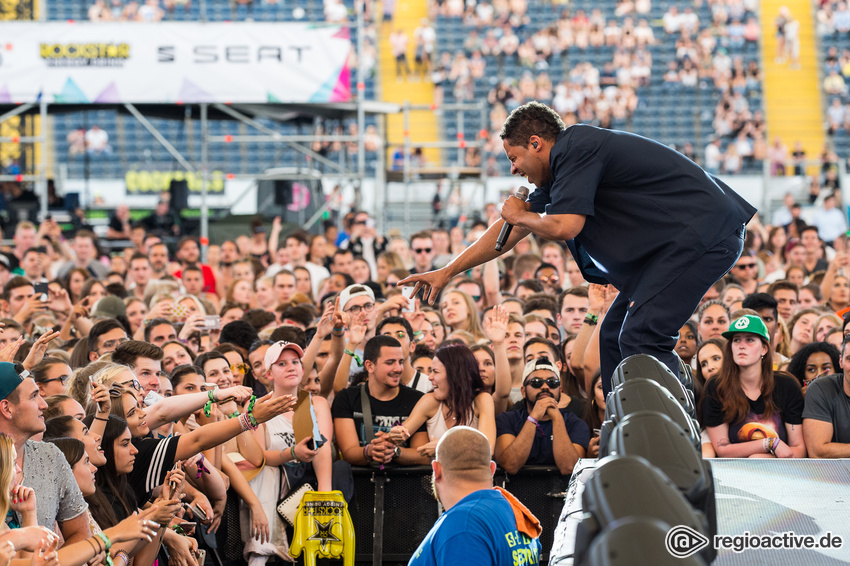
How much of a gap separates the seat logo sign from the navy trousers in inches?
79.7

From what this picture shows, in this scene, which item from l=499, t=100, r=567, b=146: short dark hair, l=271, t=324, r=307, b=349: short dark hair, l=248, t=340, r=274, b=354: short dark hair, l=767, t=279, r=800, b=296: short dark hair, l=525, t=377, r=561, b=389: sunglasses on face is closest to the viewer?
l=499, t=100, r=567, b=146: short dark hair

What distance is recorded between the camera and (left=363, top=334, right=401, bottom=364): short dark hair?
6.16 m

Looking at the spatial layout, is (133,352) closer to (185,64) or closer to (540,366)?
(540,366)

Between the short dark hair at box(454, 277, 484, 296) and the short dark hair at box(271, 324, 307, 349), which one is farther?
the short dark hair at box(454, 277, 484, 296)

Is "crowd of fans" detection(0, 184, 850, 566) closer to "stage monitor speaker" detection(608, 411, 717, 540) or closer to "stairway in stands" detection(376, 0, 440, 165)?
"stage monitor speaker" detection(608, 411, 717, 540)

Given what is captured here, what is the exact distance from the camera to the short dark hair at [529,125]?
171 inches

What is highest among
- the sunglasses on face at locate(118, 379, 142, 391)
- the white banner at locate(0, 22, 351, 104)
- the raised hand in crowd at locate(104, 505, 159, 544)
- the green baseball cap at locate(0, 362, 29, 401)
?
the white banner at locate(0, 22, 351, 104)

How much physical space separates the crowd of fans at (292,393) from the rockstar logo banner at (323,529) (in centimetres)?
15

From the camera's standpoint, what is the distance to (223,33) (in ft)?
42.3

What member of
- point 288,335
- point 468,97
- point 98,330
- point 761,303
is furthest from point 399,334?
point 468,97

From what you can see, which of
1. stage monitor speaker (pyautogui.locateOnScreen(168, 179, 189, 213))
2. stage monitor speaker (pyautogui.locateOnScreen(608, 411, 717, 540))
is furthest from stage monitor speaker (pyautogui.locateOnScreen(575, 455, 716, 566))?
stage monitor speaker (pyautogui.locateOnScreen(168, 179, 189, 213))

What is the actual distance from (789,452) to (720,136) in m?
17.4

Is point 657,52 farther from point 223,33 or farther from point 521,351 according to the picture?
point 521,351

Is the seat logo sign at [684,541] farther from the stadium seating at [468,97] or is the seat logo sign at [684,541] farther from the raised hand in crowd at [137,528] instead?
the stadium seating at [468,97]
